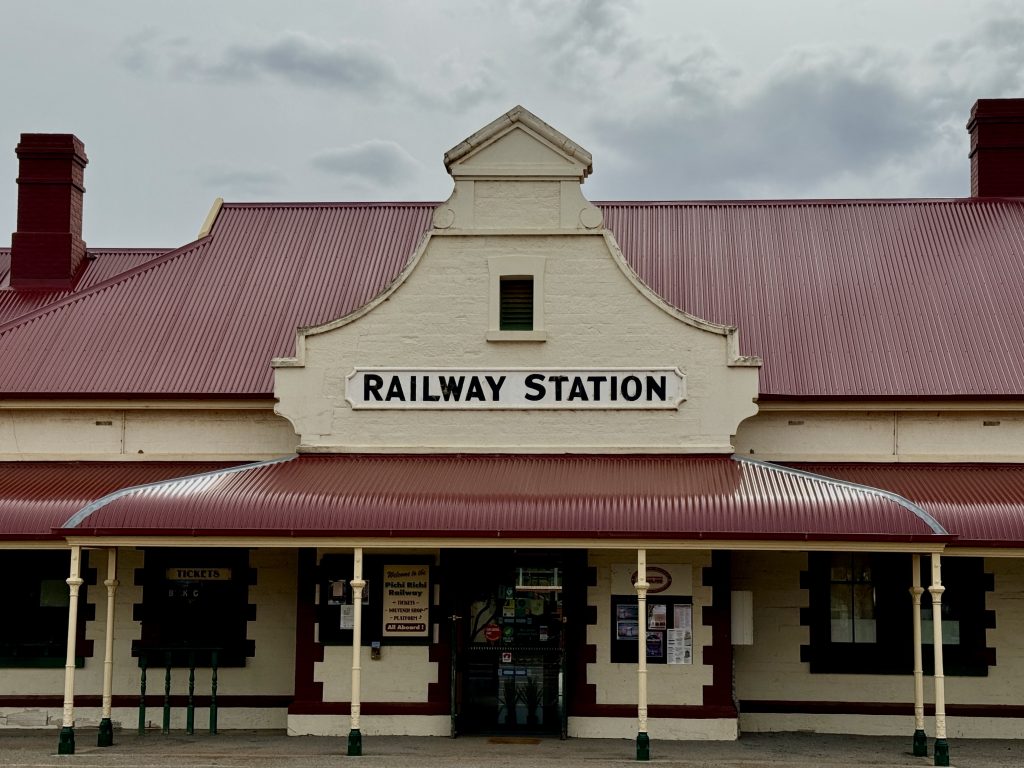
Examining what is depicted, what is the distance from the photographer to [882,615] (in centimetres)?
1820

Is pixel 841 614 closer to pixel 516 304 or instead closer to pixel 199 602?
pixel 516 304

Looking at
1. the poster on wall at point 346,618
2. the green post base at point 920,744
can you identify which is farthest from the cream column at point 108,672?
the green post base at point 920,744

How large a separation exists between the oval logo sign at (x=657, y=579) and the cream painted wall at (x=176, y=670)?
502cm

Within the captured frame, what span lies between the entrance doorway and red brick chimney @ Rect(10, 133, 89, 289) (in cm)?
1113

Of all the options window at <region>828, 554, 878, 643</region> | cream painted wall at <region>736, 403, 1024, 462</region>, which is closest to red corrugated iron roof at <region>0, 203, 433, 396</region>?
cream painted wall at <region>736, 403, 1024, 462</region>

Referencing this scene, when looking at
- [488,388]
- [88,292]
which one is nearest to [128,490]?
[488,388]

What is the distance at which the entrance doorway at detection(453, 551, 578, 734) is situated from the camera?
56.7ft

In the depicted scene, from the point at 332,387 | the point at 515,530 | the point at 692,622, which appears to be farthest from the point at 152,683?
the point at 692,622

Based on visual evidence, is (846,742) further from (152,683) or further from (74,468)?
(74,468)

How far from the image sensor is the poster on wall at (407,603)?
57.7 feet

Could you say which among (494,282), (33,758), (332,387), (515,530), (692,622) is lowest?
(33,758)

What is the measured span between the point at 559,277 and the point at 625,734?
20.0ft

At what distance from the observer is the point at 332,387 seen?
59.3 ft

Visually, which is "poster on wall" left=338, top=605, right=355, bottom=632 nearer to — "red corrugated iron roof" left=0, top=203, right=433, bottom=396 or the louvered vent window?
"red corrugated iron roof" left=0, top=203, right=433, bottom=396
